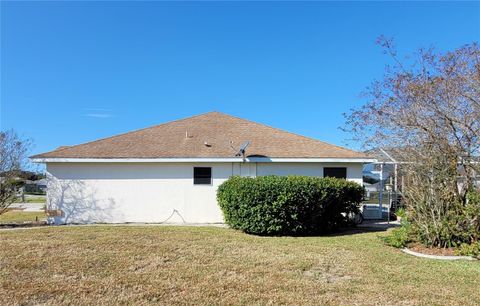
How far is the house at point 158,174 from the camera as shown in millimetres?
14203

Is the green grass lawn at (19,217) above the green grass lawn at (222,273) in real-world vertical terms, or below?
below

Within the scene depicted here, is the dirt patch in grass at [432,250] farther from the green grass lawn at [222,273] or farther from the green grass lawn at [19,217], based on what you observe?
the green grass lawn at [19,217]

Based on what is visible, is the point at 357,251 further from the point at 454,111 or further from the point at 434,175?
the point at 454,111

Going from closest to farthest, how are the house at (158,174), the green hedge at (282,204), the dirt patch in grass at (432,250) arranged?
the dirt patch in grass at (432,250), the green hedge at (282,204), the house at (158,174)

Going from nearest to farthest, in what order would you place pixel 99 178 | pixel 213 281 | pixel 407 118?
pixel 213 281 < pixel 407 118 < pixel 99 178

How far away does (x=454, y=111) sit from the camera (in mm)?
8953

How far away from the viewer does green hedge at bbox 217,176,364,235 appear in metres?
10.6

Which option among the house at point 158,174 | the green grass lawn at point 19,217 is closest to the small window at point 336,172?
the house at point 158,174

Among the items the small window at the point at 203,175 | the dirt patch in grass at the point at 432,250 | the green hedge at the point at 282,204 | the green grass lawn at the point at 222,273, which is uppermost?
the small window at the point at 203,175

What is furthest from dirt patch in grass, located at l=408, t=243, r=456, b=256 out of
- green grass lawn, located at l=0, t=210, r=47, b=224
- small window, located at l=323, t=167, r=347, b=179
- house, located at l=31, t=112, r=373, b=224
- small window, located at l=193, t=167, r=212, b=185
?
green grass lawn, located at l=0, t=210, r=47, b=224

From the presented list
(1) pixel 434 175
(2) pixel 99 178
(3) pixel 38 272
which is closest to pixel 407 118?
(1) pixel 434 175

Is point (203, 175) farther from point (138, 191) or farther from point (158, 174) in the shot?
point (138, 191)

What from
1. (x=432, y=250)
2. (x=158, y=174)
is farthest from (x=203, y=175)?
(x=432, y=250)

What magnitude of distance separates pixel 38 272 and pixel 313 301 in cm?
500
